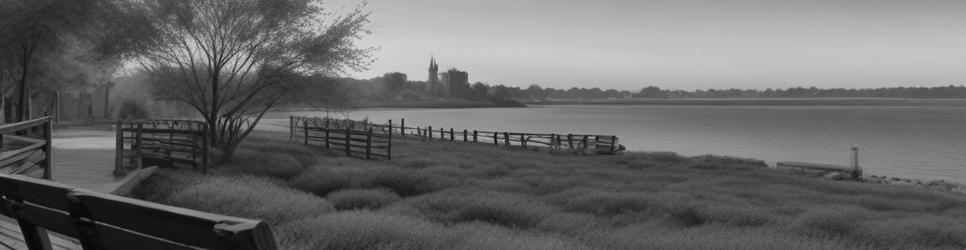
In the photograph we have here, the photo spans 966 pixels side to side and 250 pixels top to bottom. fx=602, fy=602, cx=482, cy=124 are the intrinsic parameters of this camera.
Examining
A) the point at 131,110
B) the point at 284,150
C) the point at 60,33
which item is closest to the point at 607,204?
the point at 284,150

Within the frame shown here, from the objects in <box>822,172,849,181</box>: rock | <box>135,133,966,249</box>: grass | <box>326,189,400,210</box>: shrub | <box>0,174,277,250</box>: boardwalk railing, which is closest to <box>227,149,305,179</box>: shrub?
<box>135,133,966,249</box>: grass

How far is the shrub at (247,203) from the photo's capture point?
9.70 meters

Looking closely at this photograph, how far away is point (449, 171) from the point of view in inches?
782

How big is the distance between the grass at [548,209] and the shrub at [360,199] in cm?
4

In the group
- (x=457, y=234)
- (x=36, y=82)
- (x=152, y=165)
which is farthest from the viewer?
(x=36, y=82)

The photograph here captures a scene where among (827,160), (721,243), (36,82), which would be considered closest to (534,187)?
(721,243)

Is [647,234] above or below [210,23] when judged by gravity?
below

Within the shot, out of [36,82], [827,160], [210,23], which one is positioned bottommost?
[827,160]

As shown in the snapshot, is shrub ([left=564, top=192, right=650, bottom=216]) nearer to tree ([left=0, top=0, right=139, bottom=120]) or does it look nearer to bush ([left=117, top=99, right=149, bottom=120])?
tree ([left=0, top=0, right=139, bottom=120])

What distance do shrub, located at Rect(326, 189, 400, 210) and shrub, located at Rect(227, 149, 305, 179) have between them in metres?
4.49

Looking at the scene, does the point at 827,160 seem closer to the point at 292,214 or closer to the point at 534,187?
the point at 534,187

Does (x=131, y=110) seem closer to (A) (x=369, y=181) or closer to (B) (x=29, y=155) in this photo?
(A) (x=369, y=181)

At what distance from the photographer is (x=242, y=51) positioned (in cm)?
2175

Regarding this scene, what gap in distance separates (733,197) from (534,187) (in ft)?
17.5
